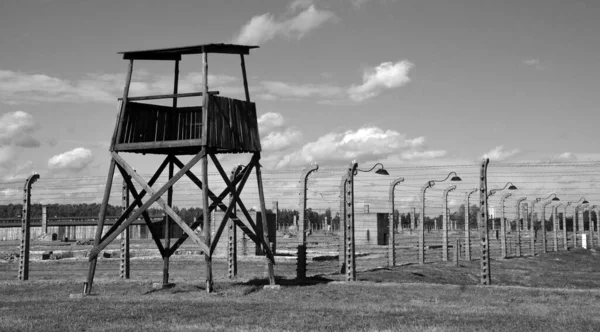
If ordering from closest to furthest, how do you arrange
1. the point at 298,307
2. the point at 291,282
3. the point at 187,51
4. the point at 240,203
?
the point at 298,307, the point at 187,51, the point at 240,203, the point at 291,282

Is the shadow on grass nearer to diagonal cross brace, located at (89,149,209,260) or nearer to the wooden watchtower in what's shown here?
the wooden watchtower

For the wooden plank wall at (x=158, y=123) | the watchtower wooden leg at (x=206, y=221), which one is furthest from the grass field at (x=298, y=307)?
the wooden plank wall at (x=158, y=123)

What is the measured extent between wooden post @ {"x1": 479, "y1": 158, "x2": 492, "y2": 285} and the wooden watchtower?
621 centimetres

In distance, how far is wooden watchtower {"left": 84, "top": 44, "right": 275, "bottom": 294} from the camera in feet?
55.6

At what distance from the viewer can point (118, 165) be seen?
1844cm

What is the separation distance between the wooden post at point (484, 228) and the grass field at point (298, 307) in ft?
4.03

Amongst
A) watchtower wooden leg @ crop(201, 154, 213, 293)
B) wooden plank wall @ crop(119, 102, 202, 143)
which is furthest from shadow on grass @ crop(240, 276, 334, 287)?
wooden plank wall @ crop(119, 102, 202, 143)

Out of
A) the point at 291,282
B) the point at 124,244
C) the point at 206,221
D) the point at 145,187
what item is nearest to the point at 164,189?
the point at 145,187

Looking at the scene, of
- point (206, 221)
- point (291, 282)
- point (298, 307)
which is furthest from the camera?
point (291, 282)

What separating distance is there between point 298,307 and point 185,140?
5418mm

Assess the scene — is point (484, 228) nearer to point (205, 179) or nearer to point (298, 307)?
point (298, 307)

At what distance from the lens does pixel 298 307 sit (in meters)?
14.2

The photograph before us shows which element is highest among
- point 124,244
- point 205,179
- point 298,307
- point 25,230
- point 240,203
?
point 205,179

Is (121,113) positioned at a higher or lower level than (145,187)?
higher
